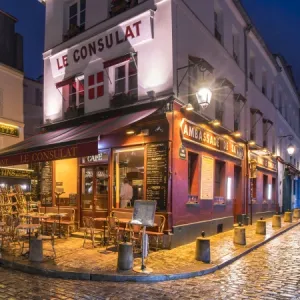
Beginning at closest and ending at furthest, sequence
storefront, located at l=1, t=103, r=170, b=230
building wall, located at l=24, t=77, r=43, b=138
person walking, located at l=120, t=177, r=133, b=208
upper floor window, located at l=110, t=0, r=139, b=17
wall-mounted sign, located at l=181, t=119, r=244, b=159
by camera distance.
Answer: storefront, located at l=1, t=103, r=170, b=230
wall-mounted sign, located at l=181, t=119, r=244, b=159
person walking, located at l=120, t=177, r=133, b=208
upper floor window, located at l=110, t=0, r=139, b=17
building wall, located at l=24, t=77, r=43, b=138

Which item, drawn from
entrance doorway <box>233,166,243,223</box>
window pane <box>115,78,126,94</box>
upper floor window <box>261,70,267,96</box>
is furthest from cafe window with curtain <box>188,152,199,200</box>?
upper floor window <box>261,70,267,96</box>

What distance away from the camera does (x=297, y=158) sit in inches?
1281

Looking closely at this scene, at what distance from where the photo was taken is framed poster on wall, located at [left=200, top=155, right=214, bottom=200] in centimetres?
1266

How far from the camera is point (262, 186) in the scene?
68.7 feet

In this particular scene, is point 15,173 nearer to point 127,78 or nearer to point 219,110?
point 127,78

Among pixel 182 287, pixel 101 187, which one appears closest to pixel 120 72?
pixel 101 187

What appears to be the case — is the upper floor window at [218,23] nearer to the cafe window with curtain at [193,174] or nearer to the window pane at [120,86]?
the window pane at [120,86]

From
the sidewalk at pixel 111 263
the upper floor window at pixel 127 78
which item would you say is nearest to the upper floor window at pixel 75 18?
the upper floor window at pixel 127 78

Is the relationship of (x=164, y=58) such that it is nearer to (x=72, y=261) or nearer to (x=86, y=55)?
(x=86, y=55)

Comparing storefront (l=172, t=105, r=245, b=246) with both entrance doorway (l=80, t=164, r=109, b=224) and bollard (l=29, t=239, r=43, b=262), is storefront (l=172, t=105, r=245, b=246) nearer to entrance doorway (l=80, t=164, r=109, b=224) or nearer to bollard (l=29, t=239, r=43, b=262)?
entrance doorway (l=80, t=164, r=109, b=224)

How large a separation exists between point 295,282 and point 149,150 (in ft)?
17.8

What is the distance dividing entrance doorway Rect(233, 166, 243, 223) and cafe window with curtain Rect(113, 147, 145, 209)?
23.4 feet

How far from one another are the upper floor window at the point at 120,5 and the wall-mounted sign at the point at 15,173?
31.1 ft

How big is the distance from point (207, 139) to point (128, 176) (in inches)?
130
